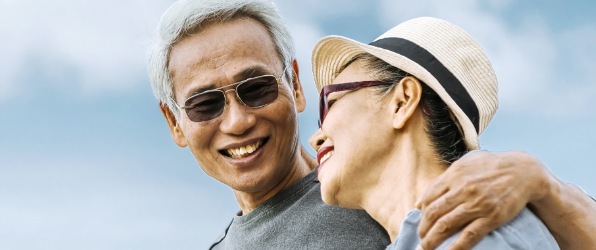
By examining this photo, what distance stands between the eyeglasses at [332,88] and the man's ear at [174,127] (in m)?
1.38

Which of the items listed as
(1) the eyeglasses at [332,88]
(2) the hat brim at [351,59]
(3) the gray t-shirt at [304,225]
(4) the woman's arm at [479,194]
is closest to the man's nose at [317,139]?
(1) the eyeglasses at [332,88]

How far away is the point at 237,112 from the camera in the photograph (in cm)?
416

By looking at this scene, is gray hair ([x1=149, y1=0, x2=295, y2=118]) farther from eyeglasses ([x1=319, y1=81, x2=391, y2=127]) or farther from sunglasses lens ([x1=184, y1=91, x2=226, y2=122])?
eyeglasses ([x1=319, y1=81, x2=391, y2=127])

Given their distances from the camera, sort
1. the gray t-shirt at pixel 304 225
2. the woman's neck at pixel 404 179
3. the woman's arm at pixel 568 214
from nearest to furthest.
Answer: the woman's arm at pixel 568 214 → the woman's neck at pixel 404 179 → the gray t-shirt at pixel 304 225

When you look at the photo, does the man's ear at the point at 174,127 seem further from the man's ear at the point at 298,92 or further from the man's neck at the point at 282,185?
the man's ear at the point at 298,92

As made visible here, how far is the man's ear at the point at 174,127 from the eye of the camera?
4609 mm

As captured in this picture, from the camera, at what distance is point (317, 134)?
3.42m

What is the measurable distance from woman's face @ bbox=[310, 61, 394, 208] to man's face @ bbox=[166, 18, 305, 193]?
3.18 feet

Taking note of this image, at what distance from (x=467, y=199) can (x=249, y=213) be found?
2.19 meters

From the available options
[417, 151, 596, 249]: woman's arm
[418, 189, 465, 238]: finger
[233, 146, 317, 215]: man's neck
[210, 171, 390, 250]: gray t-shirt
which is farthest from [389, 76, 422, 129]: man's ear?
[233, 146, 317, 215]: man's neck

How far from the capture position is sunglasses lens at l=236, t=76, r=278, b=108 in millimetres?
4148

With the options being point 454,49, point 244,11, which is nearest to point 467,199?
point 454,49

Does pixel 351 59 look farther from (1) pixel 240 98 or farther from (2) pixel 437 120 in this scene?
(1) pixel 240 98

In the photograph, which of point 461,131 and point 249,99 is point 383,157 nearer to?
point 461,131
